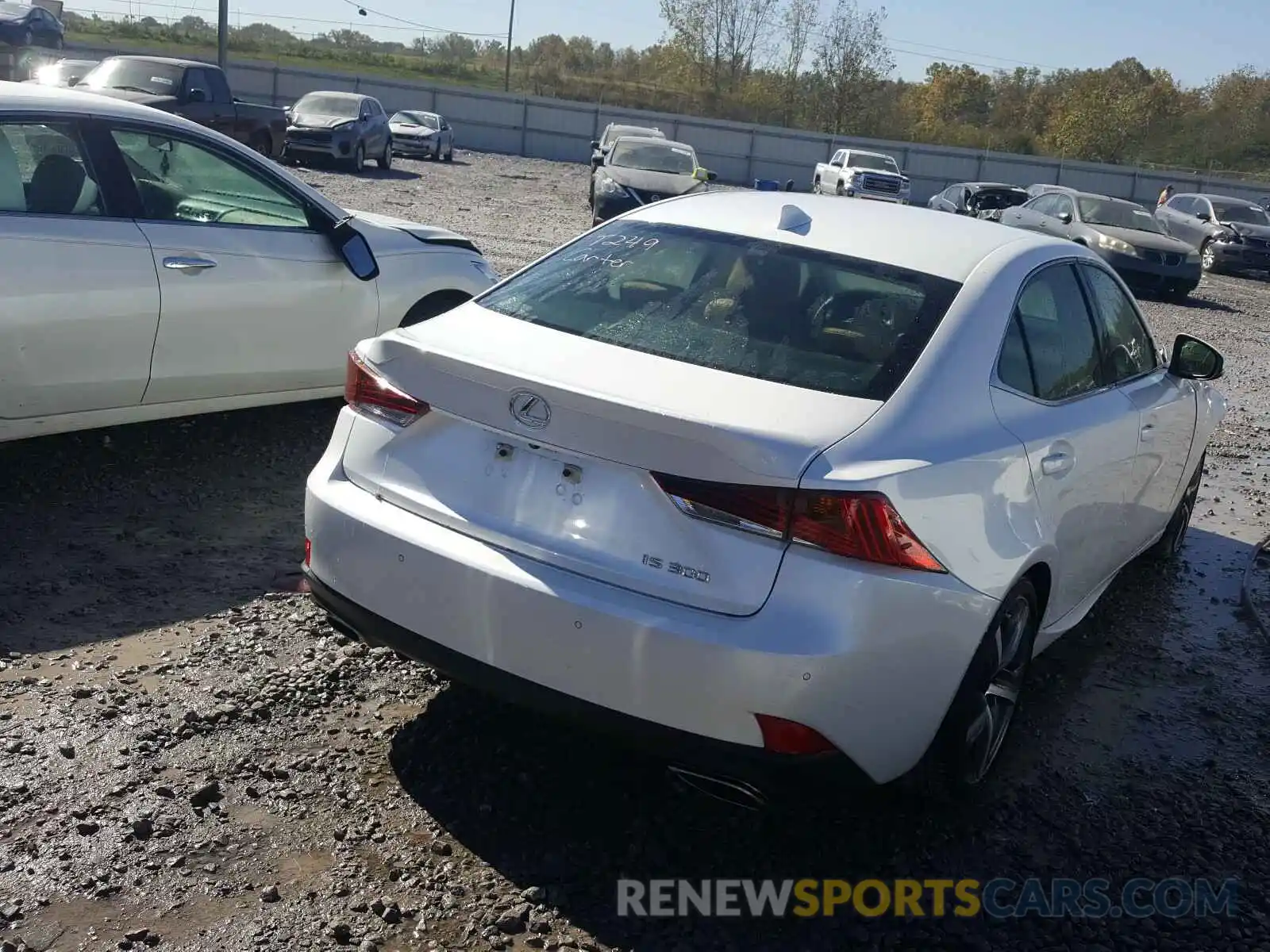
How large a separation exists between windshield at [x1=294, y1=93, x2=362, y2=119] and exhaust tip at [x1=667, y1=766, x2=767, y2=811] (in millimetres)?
26877

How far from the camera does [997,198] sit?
1074 inches

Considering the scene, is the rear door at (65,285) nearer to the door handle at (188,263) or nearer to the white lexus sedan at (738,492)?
the door handle at (188,263)

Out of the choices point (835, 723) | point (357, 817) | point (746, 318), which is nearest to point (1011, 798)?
point (835, 723)

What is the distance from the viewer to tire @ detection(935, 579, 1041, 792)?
333 centimetres

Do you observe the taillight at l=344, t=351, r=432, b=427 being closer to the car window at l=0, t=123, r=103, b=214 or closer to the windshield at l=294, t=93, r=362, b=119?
the car window at l=0, t=123, r=103, b=214

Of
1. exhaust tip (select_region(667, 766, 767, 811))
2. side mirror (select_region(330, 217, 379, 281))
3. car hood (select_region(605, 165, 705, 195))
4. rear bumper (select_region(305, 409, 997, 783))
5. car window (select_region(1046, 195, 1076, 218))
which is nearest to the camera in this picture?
rear bumper (select_region(305, 409, 997, 783))

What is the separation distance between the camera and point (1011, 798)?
3861mm

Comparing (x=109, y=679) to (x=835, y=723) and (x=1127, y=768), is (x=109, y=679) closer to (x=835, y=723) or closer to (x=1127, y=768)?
(x=835, y=723)

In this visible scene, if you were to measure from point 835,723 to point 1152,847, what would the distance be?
1.31 m

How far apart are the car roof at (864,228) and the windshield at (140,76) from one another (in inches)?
676

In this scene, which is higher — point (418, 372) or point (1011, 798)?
point (418, 372)

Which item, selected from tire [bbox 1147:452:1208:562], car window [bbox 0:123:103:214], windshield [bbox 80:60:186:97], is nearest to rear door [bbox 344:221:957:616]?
car window [bbox 0:123:103:214]

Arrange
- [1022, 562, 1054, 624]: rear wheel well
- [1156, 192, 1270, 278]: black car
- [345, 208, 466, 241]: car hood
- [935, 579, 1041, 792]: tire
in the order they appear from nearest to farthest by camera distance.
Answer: [935, 579, 1041, 792]: tire, [1022, 562, 1054, 624]: rear wheel well, [345, 208, 466, 241]: car hood, [1156, 192, 1270, 278]: black car

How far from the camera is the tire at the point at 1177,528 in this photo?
243 inches
